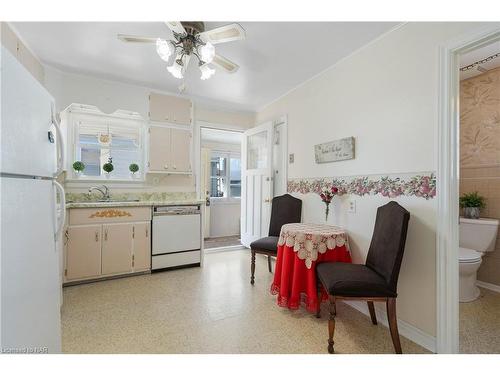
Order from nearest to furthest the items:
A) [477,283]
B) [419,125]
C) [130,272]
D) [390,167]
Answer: [419,125] < [390,167] < [477,283] < [130,272]

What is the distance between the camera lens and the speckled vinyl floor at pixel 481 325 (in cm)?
160

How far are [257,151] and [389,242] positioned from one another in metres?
2.59

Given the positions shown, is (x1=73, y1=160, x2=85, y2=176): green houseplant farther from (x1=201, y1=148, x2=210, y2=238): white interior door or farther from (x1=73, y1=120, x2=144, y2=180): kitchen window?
(x1=201, y1=148, x2=210, y2=238): white interior door

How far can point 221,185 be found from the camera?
18.0 ft

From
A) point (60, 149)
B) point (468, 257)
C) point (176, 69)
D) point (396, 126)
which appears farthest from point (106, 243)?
point (468, 257)

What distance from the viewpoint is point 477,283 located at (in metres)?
2.60

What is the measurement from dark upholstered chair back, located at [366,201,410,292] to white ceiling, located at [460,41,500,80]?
179 centimetres

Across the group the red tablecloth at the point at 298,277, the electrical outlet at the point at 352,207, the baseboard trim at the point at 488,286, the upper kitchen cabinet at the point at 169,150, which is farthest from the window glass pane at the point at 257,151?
the baseboard trim at the point at 488,286

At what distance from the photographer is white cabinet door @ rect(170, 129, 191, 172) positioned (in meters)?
3.40

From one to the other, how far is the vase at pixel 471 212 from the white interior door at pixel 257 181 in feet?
7.60

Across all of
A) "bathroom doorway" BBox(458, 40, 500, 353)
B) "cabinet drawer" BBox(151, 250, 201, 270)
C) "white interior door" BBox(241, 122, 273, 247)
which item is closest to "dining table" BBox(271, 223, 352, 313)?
"bathroom doorway" BBox(458, 40, 500, 353)
